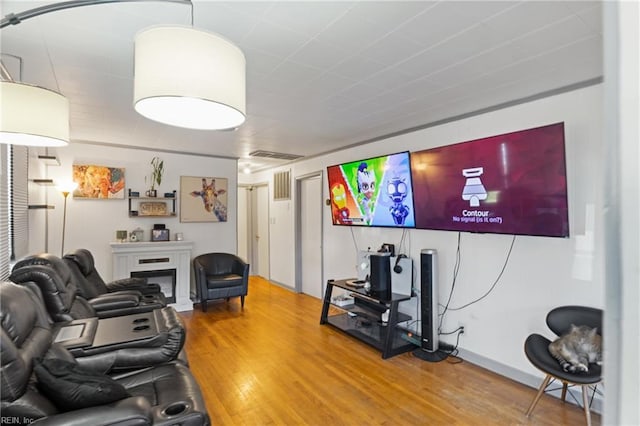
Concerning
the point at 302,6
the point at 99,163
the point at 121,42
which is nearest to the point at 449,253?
the point at 302,6

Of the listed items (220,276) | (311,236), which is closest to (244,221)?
(311,236)

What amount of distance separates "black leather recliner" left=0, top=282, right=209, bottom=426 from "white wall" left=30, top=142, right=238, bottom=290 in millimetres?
2678

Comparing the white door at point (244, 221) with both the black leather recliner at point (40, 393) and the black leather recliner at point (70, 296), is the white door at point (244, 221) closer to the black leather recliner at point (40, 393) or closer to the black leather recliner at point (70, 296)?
the black leather recliner at point (70, 296)

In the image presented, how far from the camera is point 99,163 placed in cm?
469

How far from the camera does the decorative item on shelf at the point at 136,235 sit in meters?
4.81

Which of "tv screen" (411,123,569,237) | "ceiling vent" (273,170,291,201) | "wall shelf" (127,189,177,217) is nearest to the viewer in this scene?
"tv screen" (411,123,569,237)

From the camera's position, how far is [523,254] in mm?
2879

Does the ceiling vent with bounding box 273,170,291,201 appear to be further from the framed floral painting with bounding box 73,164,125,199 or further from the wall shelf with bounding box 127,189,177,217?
the framed floral painting with bounding box 73,164,125,199

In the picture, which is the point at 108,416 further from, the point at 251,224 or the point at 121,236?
the point at 251,224

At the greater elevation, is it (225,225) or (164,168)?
(164,168)

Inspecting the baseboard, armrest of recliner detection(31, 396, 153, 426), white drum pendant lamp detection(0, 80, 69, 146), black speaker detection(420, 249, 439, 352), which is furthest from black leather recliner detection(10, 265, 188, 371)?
the baseboard

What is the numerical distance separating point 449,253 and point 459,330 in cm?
77

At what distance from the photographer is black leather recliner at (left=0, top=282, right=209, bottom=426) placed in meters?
1.24

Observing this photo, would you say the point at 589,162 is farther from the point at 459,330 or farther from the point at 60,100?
the point at 60,100
